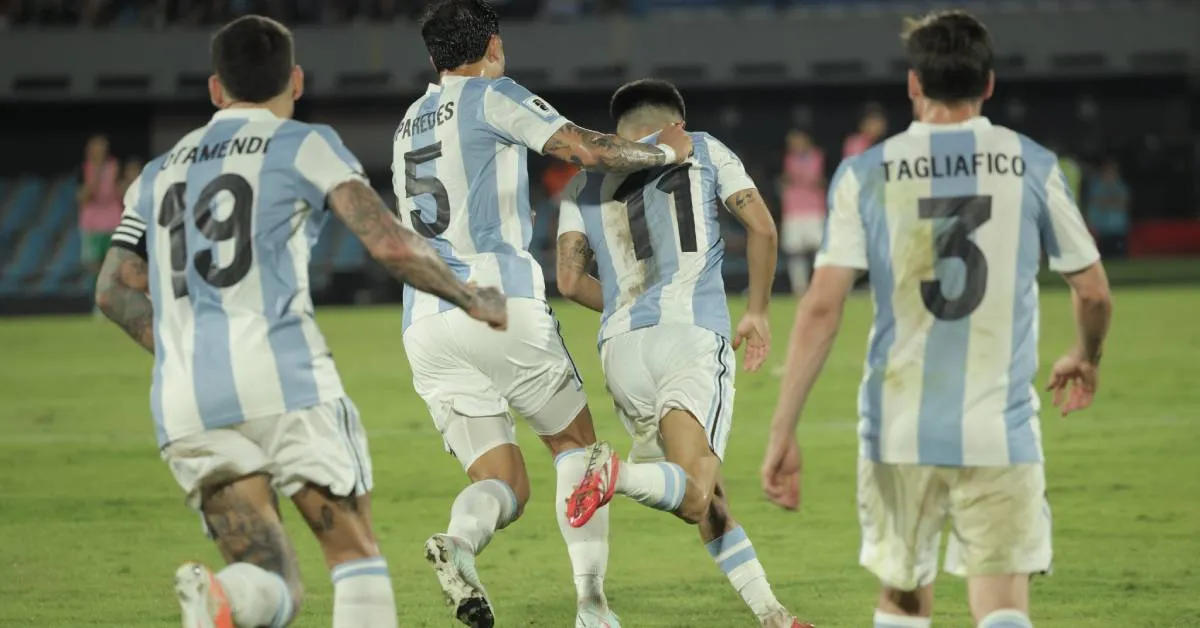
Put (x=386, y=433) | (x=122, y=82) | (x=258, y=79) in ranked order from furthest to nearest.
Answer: (x=122, y=82) → (x=386, y=433) → (x=258, y=79)

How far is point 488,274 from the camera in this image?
561 cm

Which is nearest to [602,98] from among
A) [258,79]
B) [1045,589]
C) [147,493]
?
[147,493]

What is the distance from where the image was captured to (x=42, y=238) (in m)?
25.1

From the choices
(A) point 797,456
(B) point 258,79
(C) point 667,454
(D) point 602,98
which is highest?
(B) point 258,79

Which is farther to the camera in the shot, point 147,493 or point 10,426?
point 10,426

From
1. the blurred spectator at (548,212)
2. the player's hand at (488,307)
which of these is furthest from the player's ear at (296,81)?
the blurred spectator at (548,212)

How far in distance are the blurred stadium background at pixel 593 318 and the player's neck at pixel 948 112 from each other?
241cm

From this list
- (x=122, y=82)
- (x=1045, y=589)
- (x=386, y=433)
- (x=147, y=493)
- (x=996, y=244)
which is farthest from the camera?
(x=122, y=82)

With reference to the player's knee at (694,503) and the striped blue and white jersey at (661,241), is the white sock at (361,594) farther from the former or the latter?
the striped blue and white jersey at (661,241)

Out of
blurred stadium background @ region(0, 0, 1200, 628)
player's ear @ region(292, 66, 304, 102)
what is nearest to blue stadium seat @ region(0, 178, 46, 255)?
blurred stadium background @ region(0, 0, 1200, 628)

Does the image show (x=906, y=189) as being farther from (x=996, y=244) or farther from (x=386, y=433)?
(x=386, y=433)

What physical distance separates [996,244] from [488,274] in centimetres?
205

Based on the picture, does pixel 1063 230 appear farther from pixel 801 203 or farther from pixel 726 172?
pixel 801 203

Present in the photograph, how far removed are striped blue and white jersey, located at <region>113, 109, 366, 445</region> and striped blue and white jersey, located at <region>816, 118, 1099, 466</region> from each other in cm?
140
